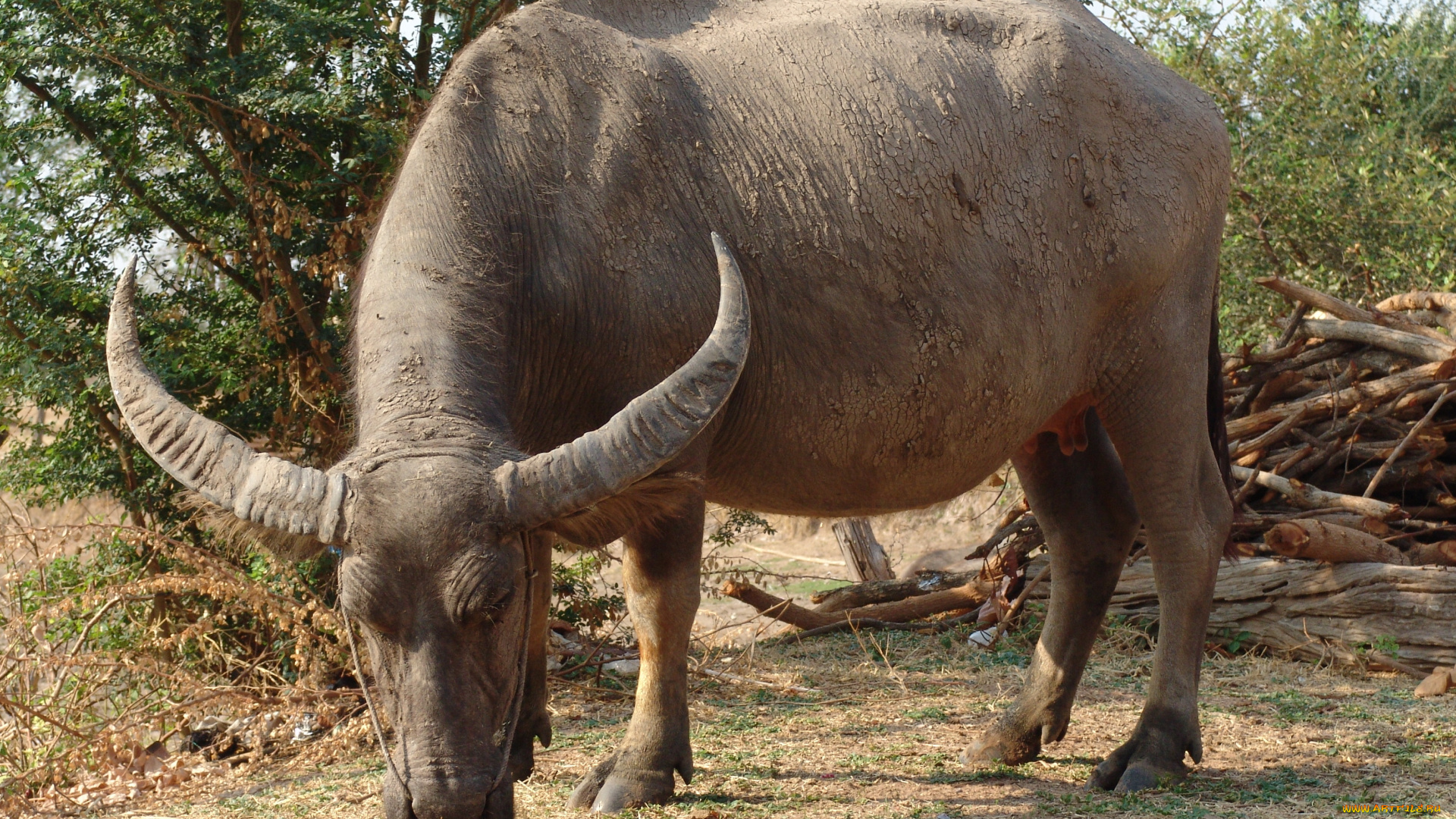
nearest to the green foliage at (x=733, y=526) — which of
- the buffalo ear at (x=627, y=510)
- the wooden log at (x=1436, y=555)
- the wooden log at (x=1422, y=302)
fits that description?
the wooden log at (x=1436, y=555)

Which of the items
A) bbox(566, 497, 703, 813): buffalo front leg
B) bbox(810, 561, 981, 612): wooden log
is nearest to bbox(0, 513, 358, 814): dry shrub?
bbox(566, 497, 703, 813): buffalo front leg

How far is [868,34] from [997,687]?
3.78m

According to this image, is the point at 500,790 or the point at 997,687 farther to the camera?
the point at 997,687

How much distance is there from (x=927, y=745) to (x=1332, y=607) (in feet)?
10.3

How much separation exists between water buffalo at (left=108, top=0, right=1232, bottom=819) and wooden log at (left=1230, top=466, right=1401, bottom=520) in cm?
273

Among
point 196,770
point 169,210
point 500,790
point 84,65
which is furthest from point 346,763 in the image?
point 84,65

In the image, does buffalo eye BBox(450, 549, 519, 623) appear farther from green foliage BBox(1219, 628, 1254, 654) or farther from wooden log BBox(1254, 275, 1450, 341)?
wooden log BBox(1254, 275, 1450, 341)

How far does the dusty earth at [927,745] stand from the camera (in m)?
4.64

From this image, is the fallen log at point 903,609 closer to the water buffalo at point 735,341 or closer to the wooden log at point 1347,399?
the wooden log at point 1347,399

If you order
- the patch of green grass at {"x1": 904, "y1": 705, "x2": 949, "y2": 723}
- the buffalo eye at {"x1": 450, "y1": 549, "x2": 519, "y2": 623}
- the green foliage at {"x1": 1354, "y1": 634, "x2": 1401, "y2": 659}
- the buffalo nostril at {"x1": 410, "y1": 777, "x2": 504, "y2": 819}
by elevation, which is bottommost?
the patch of green grass at {"x1": 904, "y1": 705, "x2": 949, "y2": 723}

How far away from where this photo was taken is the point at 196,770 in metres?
5.72

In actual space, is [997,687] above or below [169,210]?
below

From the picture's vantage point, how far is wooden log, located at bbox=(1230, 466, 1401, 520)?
7805mm

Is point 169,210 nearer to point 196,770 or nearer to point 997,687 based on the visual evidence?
point 196,770
